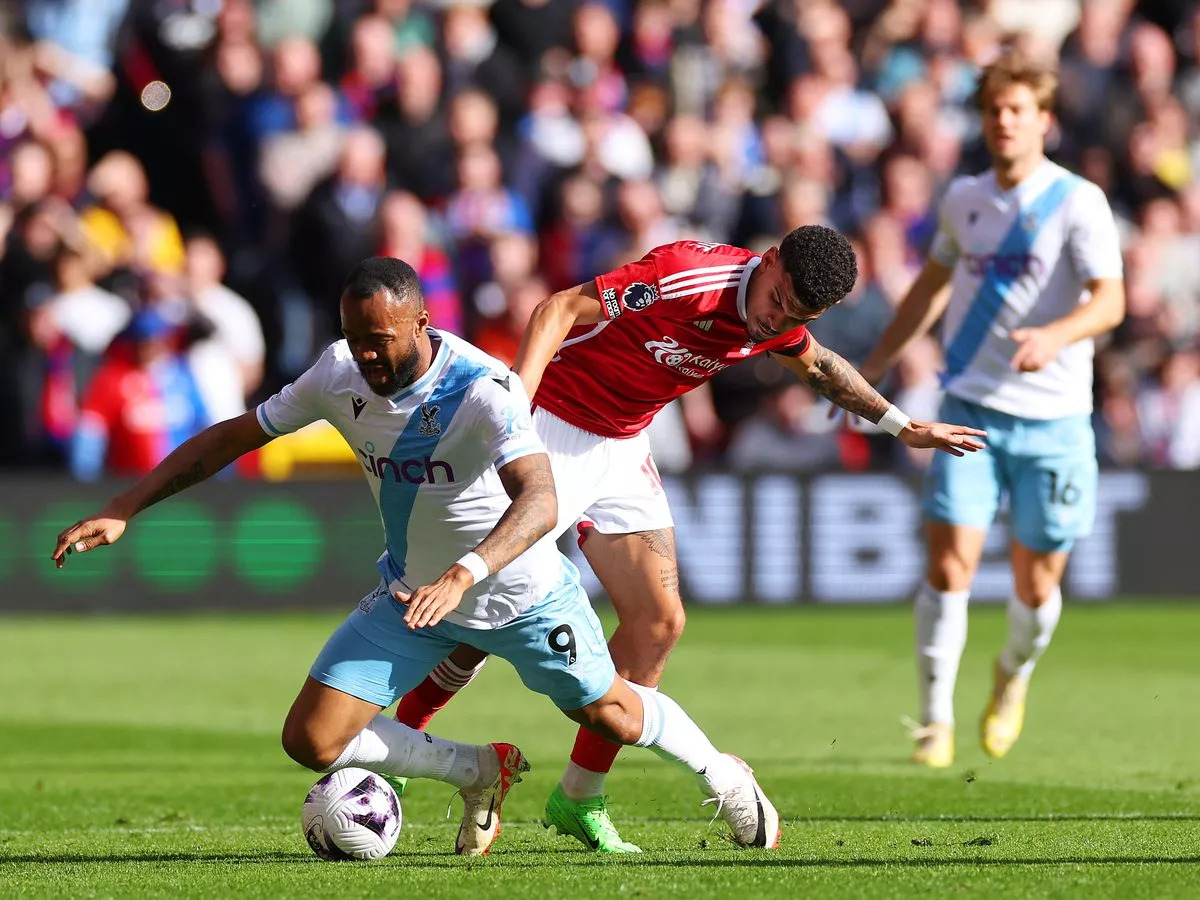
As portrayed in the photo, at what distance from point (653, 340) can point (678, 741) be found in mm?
1477

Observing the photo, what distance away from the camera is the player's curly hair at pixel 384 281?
249 inches

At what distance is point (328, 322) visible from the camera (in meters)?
16.5

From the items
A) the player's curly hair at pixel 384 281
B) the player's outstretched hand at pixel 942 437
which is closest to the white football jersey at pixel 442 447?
the player's curly hair at pixel 384 281

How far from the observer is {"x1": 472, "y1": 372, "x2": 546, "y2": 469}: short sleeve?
6.51 meters

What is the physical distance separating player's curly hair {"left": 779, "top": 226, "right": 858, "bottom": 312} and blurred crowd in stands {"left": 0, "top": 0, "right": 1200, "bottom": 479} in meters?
8.71

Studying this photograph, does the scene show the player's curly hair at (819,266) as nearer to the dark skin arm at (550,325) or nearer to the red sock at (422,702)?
the dark skin arm at (550,325)

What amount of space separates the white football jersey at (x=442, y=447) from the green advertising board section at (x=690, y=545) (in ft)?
28.8

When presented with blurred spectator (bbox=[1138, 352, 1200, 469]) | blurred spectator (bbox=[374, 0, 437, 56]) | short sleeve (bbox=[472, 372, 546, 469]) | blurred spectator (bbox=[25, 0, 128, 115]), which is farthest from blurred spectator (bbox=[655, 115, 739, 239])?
short sleeve (bbox=[472, 372, 546, 469])

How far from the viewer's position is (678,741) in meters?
7.21

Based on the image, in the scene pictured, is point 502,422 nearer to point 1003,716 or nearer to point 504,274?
point 1003,716

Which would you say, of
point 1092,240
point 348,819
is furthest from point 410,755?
point 1092,240

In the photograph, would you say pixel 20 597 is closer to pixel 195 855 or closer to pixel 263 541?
pixel 263 541

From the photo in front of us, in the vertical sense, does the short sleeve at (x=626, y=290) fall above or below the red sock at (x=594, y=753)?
above

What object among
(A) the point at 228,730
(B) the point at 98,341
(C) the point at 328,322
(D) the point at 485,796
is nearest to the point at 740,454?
(C) the point at 328,322
